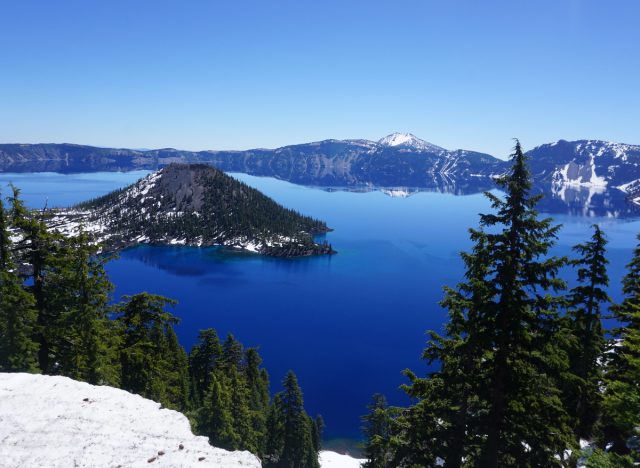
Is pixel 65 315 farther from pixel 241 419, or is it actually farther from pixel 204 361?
pixel 204 361

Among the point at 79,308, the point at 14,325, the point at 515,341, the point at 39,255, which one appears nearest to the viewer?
the point at 515,341

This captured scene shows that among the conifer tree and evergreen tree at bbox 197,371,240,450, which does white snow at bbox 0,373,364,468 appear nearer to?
the conifer tree

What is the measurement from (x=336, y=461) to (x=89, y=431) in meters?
64.5

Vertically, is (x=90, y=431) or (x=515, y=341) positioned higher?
(x=515, y=341)

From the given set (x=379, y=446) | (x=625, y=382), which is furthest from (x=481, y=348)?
(x=379, y=446)

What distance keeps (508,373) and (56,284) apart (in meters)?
29.5

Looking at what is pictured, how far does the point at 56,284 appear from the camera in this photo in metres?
29.4

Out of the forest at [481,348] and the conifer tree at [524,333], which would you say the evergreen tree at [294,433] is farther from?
the conifer tree at [524,333]

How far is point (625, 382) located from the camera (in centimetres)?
2319

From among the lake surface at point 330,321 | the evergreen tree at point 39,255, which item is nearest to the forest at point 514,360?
the evergreen tree at point 39,255

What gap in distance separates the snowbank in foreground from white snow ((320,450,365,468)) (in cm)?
5804

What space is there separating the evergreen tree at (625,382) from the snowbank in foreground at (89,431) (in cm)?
1404

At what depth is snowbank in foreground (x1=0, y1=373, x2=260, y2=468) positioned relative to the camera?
1558 centimetres

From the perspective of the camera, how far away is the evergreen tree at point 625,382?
586 inches
